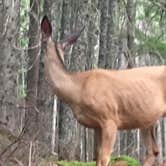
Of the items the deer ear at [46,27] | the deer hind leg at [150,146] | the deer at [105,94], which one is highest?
the deer ear at [46,27]

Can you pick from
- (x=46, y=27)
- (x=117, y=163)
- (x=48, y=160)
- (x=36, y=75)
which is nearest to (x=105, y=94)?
(x=46, y=27)

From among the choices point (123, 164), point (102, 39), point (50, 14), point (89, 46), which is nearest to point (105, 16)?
point (102, 39)

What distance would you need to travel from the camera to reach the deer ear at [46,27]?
7754mm

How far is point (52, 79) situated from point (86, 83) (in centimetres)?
52

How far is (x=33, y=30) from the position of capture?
17172 millimetres

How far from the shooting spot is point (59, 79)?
8000mm

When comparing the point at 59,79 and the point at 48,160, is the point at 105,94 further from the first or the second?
the point at 48,160

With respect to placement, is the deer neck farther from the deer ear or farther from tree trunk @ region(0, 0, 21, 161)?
tree trunk @ region(0, 0, 21, 161)

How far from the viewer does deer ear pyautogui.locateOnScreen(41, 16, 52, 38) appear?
25.4 ft

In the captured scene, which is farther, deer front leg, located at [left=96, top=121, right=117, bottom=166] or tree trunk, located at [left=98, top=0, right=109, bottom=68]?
tree trunk, located at [left=98, top=0, right=109, bottom=68]

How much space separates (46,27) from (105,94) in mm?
1309

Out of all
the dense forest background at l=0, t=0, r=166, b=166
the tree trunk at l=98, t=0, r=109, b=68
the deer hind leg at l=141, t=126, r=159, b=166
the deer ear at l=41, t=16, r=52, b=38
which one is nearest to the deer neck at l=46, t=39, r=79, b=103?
the deer ear at l=41, t=16, r=52, b=38

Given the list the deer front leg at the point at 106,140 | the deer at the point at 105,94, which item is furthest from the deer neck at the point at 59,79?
the deer front leg at the point at 106,140

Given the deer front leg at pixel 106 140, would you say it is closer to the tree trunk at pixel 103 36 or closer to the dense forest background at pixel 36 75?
the dense forest background at pixel 36 75
